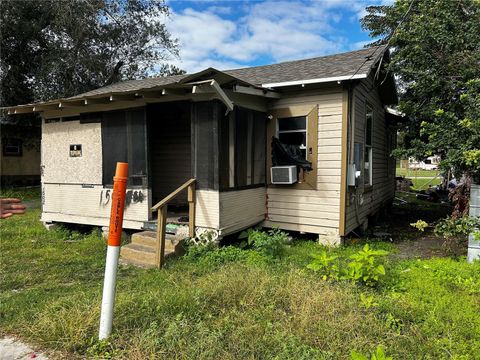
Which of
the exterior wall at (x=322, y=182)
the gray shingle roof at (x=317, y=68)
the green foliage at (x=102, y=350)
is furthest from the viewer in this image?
the exterior wall at (x=322, y=182)

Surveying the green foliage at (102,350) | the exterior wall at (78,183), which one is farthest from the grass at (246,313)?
the exterior wall at (78,183)

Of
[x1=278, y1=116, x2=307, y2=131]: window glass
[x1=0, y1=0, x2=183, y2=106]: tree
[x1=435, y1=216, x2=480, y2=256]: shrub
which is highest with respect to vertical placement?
[x1=0, y1=0, x2=183, y2=106]: tree

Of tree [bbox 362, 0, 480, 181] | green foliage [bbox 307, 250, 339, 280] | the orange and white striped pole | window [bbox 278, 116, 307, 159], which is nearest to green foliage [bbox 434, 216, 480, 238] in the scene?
tree [bbox 362, 0, 480, 181]

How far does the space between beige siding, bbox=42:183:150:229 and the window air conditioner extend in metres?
2.59

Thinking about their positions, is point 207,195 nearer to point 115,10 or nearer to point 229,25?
point 229,25

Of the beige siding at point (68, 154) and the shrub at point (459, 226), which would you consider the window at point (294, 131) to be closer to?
the shrub at point (459, 226)

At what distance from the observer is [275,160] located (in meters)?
6.77

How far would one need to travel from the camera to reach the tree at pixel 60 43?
1355cm

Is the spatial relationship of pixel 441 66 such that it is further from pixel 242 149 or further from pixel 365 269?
pixel 365 269

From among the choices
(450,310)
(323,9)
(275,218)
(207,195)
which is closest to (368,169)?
(275,218)

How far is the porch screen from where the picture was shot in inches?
241

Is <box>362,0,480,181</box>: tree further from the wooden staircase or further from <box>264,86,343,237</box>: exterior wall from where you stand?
the wooden staircase

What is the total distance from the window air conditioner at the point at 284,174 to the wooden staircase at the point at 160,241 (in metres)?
1.84

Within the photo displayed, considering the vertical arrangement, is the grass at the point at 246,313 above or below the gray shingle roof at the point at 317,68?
below
